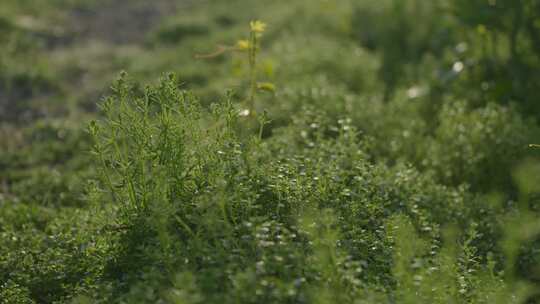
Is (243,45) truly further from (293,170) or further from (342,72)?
(342,72)

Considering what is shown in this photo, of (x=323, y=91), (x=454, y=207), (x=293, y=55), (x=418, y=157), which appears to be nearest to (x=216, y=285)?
(x=454, y=207)

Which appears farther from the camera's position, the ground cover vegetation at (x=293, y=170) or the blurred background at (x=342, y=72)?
the blurred background at (x=342, y=72)

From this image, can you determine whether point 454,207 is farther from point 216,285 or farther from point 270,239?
point 216,285

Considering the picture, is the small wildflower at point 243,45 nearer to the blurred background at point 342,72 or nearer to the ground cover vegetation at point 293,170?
the ground cover vegetation at point 293,170

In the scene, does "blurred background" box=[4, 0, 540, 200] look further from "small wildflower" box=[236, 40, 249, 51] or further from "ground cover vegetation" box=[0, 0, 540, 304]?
"small wildflower" box=[236, 40, 249, 51]

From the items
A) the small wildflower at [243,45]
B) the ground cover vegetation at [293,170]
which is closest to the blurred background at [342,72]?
the ground cover vegetation at [293,170]

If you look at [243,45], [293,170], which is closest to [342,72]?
[243,45]

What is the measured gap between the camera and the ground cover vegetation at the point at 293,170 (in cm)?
283

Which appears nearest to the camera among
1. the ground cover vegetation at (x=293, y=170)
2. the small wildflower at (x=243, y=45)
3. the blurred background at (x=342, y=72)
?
the ground cover vegetation at (x=293, y=170)

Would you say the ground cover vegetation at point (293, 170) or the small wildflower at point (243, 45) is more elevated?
the small wildflower at point (243, 45)

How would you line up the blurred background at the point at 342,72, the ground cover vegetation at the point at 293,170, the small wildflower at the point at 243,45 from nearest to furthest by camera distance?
the ground cover vegetation at the point at 293,170
the small wildflower at the point at 243,45
the blurred background at the point at 342,72

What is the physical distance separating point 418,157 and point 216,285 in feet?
7.88

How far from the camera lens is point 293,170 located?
332 cm

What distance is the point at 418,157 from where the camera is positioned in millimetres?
4617
